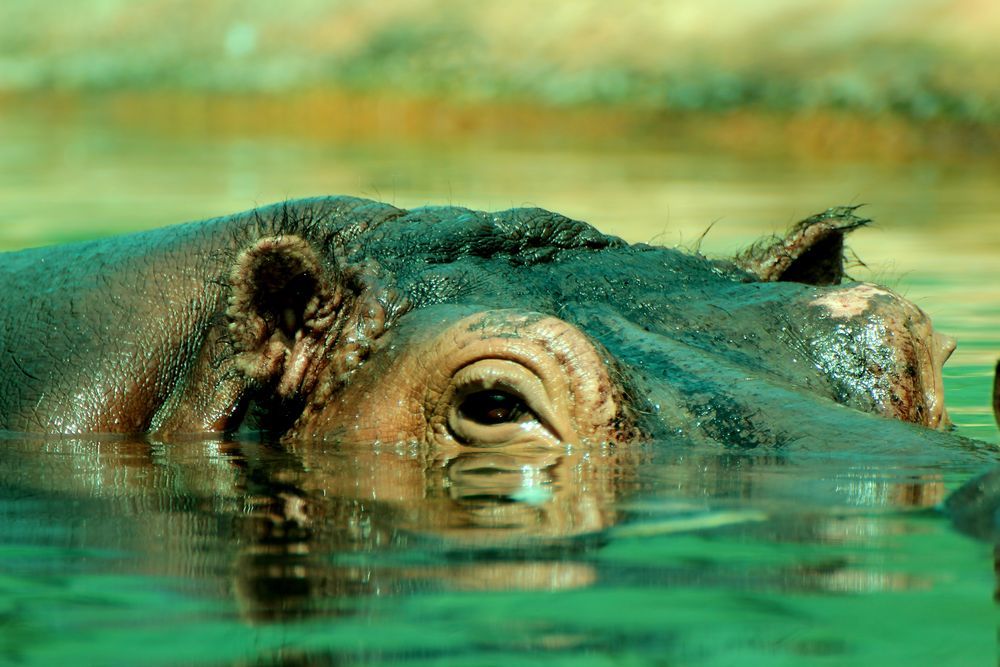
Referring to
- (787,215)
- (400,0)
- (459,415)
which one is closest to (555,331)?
(459,415)

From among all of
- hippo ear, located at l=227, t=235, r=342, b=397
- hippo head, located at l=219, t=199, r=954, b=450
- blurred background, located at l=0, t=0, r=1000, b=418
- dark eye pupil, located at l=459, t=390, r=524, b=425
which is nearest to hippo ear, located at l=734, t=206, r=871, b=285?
hippo head, located at l=219, t=199, r=954, b=450

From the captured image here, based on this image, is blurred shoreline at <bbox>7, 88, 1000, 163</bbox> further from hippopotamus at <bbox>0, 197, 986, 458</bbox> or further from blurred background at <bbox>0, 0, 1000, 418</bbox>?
hippopotamus at <bbox>0, 197, 986, 458</bbox>

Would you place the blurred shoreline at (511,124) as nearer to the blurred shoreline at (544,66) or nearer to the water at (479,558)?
the blurred shoreline at (544,66)

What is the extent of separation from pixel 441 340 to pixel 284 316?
0.58m

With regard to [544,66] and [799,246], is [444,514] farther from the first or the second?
[544,66]

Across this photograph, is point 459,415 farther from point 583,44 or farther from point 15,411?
point 583,44

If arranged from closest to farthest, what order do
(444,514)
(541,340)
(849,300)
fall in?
(444,514), (541,340), (849,300)

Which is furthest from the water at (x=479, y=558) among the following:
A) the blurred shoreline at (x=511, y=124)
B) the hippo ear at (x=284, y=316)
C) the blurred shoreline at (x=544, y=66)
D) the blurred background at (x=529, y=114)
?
the blurred shoreline at (x=544, y=66)

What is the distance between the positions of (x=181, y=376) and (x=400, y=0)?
829 inches

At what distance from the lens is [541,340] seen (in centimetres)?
470

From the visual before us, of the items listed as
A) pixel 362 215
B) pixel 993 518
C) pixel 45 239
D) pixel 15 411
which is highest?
pixel 45 239

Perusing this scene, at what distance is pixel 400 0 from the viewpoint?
25.9 meters

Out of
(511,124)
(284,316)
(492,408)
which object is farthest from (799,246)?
(511,124)

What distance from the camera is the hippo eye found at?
489cm
